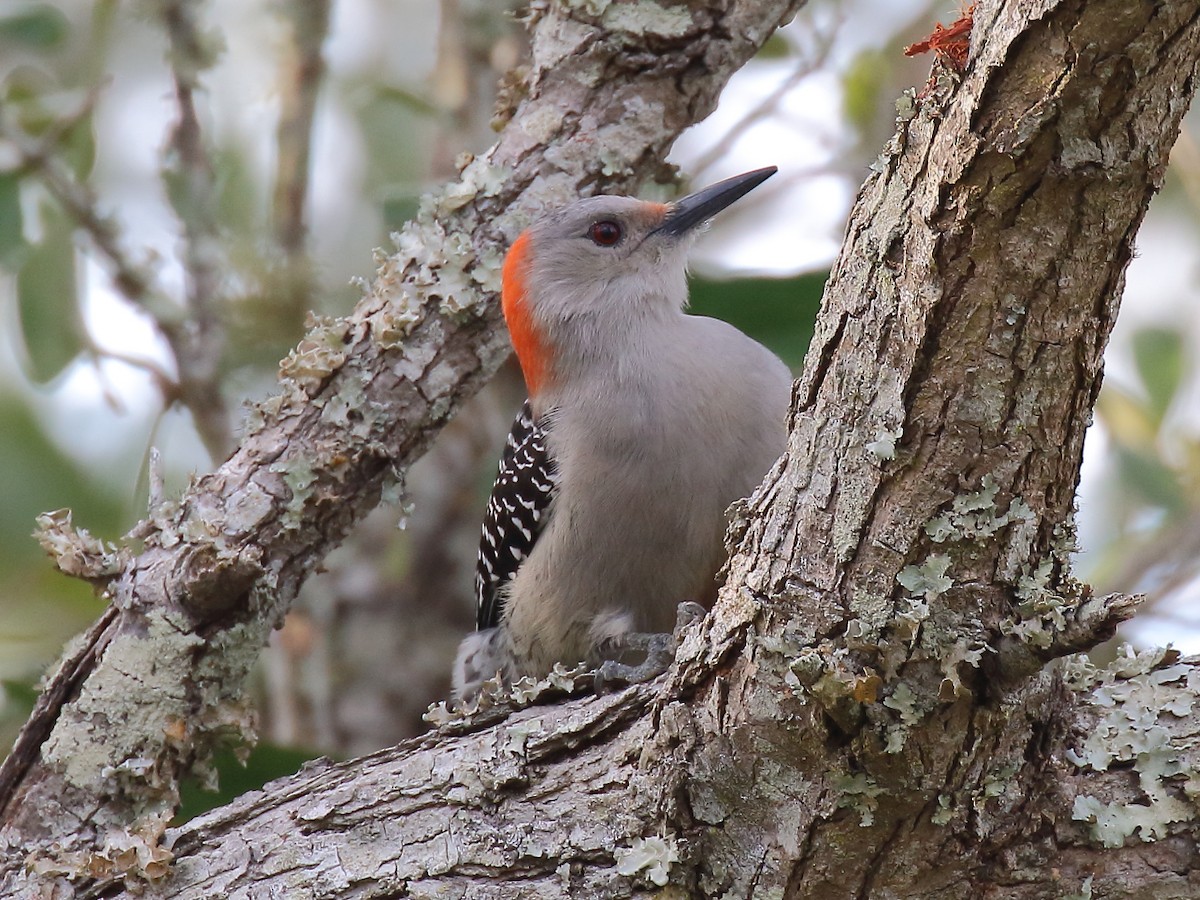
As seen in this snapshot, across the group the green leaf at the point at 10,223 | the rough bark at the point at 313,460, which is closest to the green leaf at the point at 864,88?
the rough bark at the point at 313,460

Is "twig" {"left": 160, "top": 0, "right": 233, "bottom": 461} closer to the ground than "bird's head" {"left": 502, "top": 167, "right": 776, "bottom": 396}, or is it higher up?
higher up

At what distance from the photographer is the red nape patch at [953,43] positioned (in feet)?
7.57

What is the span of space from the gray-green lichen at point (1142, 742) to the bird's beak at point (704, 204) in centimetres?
251

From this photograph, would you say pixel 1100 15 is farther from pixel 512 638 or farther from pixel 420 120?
pixel 420 120

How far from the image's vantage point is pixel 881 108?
7020 millimetres

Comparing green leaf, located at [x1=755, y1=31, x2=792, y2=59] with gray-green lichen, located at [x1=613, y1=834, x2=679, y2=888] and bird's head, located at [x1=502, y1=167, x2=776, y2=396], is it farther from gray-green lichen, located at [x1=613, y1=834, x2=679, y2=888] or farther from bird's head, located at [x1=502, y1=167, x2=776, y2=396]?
gray-green lichen, located at [x1=613, y1=834, x2=679, y2=888]

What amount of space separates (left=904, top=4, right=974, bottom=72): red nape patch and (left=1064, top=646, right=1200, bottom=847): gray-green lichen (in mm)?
1411

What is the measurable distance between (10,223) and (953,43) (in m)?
4.30

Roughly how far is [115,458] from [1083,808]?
5.13 m

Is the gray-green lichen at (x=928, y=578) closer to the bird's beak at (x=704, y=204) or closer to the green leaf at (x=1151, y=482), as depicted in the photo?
the bird's beak at (x=704, y=204)

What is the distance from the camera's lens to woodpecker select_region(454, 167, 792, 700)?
4.39 metres

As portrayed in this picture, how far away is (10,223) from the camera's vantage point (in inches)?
214

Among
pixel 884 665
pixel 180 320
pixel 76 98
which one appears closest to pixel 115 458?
pixel 180 320

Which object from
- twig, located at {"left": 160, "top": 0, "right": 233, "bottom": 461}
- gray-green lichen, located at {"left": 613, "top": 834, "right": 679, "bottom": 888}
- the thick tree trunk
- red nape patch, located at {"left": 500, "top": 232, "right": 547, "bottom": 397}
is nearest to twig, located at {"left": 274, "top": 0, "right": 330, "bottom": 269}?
twig, located at {"left": 160, "top": 0, "right": 233, "bottom": 461}
